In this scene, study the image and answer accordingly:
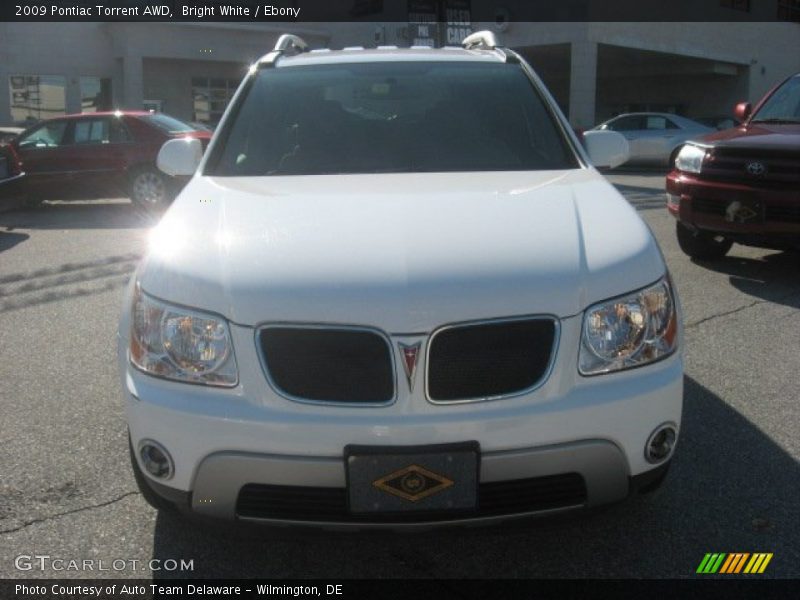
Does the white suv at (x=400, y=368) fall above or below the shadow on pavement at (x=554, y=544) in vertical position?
above

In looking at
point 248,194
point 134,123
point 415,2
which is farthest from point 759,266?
point 415,2

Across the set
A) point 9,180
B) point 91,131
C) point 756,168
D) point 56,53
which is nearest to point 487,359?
point 756,168

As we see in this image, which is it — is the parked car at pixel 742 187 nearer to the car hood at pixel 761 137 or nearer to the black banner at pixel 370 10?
the car hood at pixel 761 137

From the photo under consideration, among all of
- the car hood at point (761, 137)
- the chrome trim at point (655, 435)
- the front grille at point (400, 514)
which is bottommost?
the front grille at point (400, 514)

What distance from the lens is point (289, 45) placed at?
510 cm

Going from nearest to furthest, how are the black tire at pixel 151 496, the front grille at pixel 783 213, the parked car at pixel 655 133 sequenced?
the black tire at pixel 151 496 < the front grille at pixel 783 213 < the parked car at pixel 655 133

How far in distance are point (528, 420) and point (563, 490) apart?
25 cm

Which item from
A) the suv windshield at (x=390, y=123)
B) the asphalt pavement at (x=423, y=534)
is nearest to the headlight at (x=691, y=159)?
the asphalt pavement at (x=423, y=534)

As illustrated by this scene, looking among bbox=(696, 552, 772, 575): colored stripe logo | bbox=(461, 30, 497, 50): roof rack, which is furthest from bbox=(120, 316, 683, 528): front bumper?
bbox=(461, 30, 497, 50): roof rack

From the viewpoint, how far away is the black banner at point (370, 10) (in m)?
28.4

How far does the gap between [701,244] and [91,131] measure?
354 inches

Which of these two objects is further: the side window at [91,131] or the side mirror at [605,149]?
the side window at [91,131]

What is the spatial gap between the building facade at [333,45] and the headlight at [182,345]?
2710cm

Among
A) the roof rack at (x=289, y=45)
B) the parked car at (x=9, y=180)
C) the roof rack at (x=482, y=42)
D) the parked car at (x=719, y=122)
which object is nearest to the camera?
the roof rack at (x=289, y=45)
